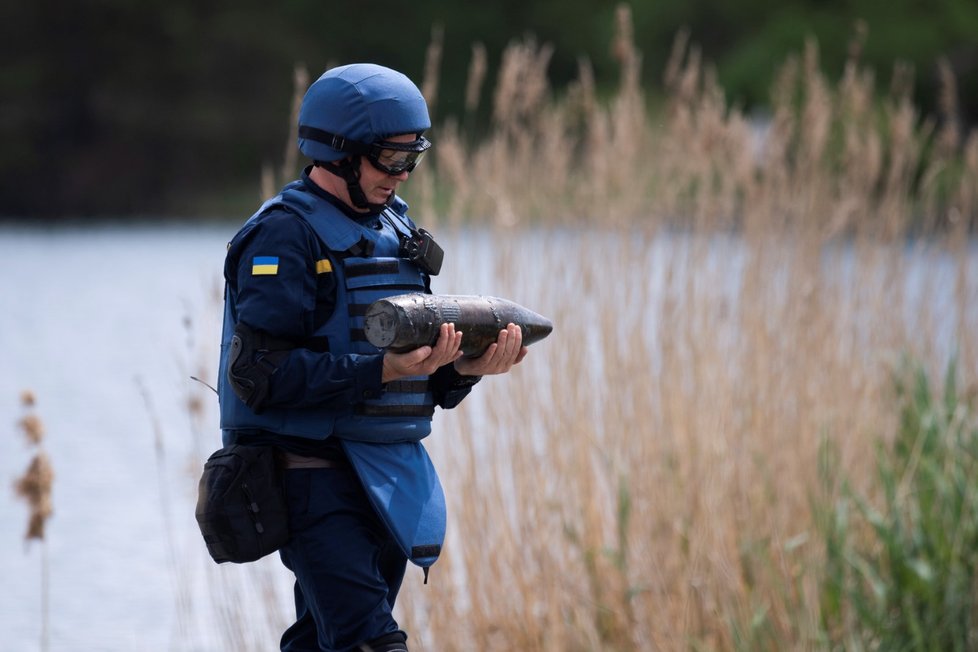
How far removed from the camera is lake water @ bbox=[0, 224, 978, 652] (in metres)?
4.57

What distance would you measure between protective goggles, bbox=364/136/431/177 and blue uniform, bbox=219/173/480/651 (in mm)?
111

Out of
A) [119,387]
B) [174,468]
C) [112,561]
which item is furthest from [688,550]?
[119,387]

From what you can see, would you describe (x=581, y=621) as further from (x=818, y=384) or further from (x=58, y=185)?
(x=58, y=185)

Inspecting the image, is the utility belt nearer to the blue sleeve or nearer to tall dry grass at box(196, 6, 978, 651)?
the blue sleeve

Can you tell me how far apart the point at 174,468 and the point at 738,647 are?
551 centimetres

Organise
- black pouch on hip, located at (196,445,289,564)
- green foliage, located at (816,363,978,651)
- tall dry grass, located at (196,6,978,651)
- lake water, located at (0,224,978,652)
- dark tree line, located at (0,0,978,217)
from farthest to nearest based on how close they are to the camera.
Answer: dark tree line, located at (0,0,978,217)
lake water, located at (0,224,978,652)
tall dry grass, located at (196,6,978,651)
green foliage, located at (816,363,978,651)
black pouch on hip, located at (196,445,289,564)

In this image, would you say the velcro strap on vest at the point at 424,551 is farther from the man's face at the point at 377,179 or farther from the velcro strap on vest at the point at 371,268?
the man's face at the point at 377,179

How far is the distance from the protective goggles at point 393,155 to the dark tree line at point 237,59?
19.0 m

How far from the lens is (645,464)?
15.4 feet

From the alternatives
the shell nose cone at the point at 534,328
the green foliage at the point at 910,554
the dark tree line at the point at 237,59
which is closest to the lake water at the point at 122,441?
the green foliage at the point at 910,554

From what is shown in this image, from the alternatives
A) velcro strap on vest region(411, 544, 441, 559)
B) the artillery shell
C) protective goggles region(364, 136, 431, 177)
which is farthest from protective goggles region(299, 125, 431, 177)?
velcro strap on vest region(411, 544, 441, 559)

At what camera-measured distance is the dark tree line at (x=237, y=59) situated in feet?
74.0

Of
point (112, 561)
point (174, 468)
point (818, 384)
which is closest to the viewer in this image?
point (818, 384)

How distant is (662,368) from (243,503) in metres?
2.63
